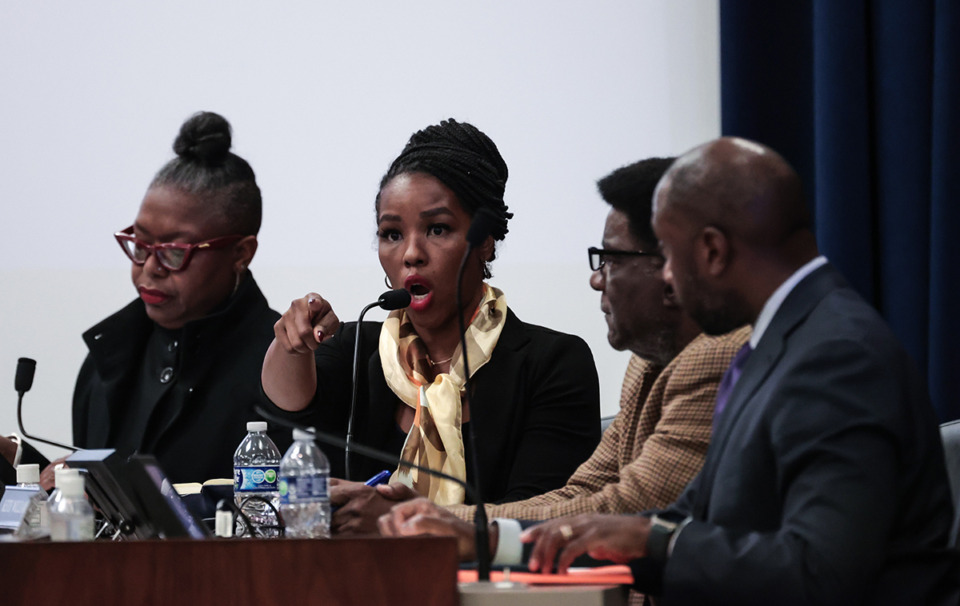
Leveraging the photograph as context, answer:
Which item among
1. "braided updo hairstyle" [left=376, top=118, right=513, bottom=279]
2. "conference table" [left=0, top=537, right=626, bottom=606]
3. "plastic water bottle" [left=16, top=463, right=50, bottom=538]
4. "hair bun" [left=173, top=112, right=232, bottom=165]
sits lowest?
"plastic water bottle" [left=16, top=463, right=50, bottom=538]

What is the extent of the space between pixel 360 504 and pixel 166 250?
136 cm

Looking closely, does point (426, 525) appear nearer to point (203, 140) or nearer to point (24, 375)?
point (24, 375)

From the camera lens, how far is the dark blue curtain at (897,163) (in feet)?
9.87

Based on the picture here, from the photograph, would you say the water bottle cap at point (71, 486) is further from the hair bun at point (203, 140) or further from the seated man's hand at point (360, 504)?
the hair bun at point (203, 140)

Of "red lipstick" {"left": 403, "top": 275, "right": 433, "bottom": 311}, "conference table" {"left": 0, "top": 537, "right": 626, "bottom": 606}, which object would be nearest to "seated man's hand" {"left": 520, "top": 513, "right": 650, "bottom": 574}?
"conference table" {"left": 0, "top": 537, "right": 626, "bottom": 606}

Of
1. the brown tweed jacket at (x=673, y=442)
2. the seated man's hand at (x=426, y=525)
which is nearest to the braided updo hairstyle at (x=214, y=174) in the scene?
the brown tweed jacket at (x=673, y=442)

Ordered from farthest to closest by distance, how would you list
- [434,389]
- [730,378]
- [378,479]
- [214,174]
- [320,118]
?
[320,118] < [214,174] < [434,389] < [378,479] < [730,378]

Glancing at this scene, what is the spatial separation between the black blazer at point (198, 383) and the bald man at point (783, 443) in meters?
1.51

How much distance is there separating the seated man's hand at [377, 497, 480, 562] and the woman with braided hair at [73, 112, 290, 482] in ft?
4.81

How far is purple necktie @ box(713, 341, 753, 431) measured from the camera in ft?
5.60

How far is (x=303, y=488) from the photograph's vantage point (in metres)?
1.77

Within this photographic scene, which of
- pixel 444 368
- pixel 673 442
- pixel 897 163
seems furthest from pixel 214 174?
pixel 897 163

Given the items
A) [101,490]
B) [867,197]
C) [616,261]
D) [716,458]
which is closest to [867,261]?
[867,197]

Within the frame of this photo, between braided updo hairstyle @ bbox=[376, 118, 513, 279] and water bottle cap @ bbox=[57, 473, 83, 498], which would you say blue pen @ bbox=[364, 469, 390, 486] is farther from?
braided updo hairstyle @ bbox=[376, 118, 513, 279]
